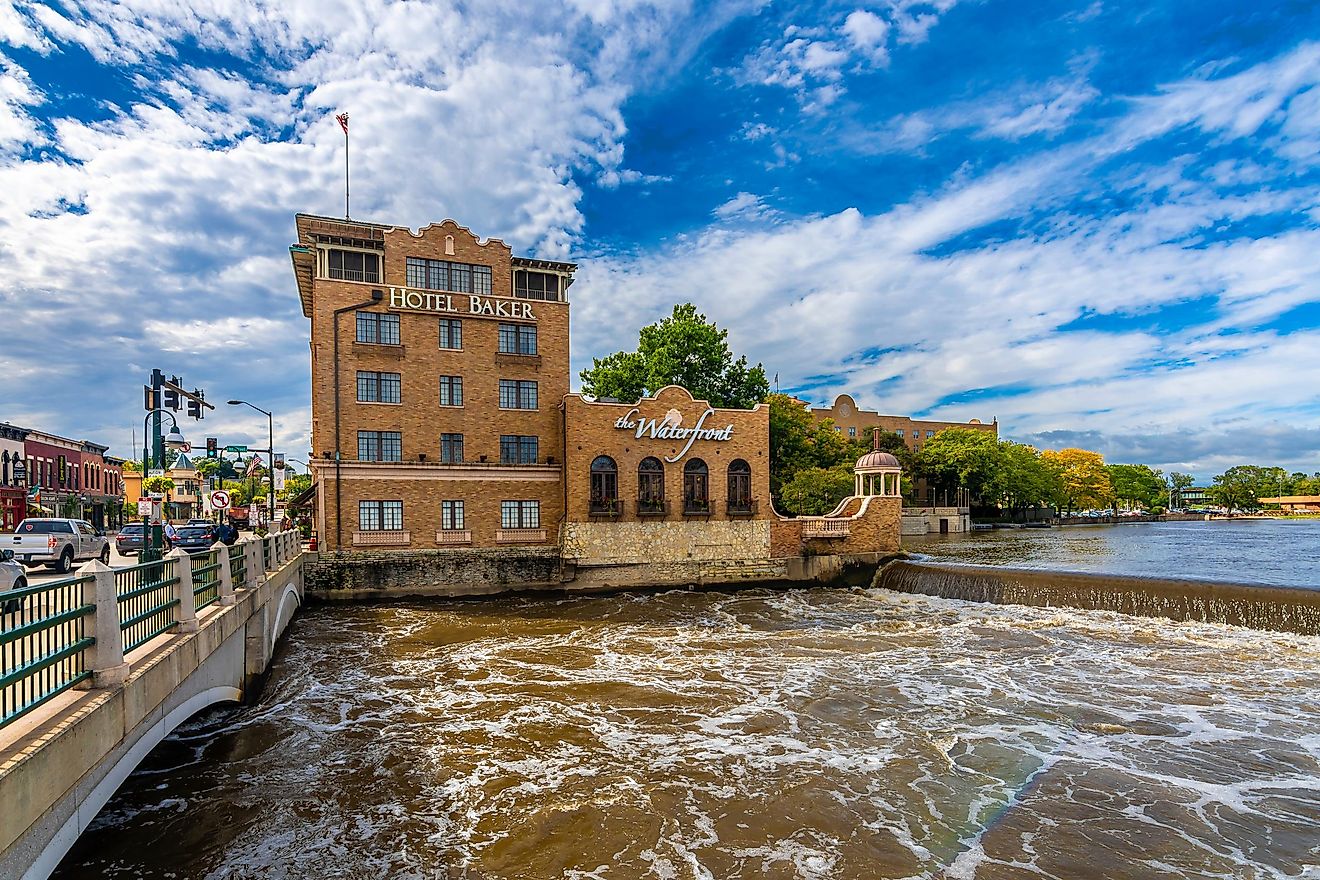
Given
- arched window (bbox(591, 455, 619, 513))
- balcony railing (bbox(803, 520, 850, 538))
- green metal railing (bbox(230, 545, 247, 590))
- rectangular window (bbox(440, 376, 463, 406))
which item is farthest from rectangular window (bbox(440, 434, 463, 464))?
balcony railing (bbox(803, 520, 850, 538))

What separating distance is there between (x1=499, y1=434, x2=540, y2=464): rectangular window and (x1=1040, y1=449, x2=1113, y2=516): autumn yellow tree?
92290 millimetres

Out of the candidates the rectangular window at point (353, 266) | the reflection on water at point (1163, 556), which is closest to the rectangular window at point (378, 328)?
the rectangular window at point (353, 266)

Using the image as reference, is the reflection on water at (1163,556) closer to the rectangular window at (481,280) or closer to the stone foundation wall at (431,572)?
the stone foundation wall at (431,572)

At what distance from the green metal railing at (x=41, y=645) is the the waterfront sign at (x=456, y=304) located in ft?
81.1

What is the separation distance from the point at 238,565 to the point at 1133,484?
151130 millimetres

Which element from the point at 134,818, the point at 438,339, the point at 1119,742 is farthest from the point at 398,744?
the point at 438,339

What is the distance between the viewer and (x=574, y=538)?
3052 cm

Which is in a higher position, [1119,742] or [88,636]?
[88,636]

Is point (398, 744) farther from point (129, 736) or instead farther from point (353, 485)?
point (353, 485)

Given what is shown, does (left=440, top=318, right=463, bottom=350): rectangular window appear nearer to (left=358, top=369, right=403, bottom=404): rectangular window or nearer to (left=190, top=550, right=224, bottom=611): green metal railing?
(left=358, top=369, right=403, bottom=404): rectangular window

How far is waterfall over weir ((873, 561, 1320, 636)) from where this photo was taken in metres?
19.7

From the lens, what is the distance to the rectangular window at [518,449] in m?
31.7

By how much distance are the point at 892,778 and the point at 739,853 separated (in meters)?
3.34

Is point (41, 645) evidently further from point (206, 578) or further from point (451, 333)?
point (451, 333)
